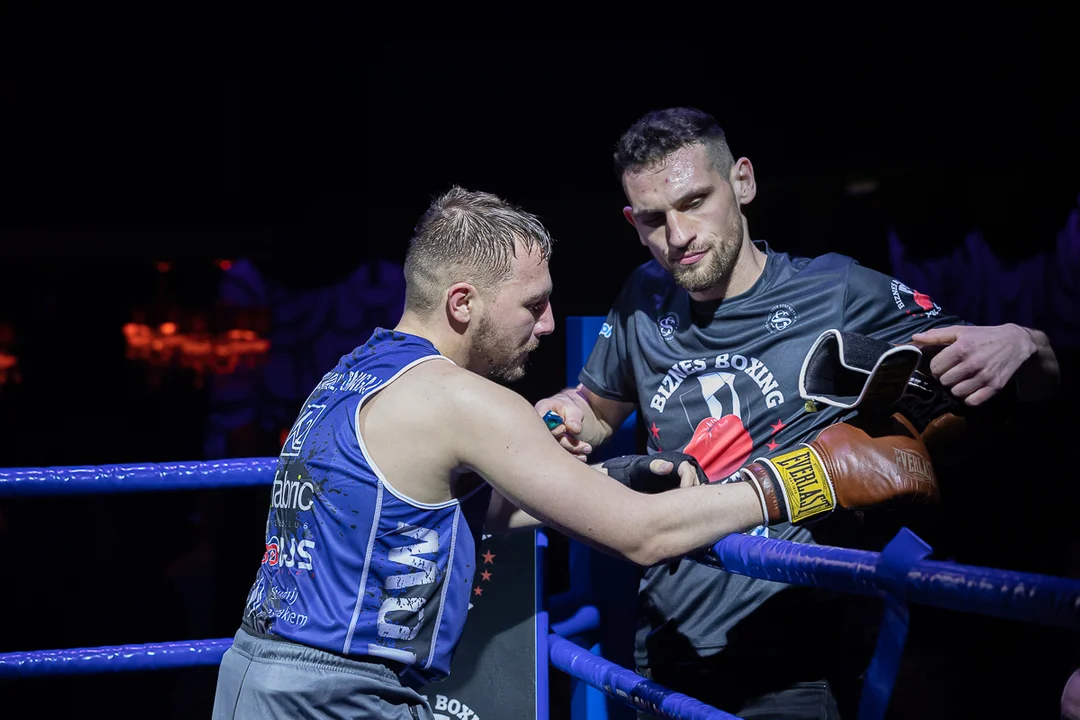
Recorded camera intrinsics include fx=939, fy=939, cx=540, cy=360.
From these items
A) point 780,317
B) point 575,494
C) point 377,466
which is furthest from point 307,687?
point 780,317

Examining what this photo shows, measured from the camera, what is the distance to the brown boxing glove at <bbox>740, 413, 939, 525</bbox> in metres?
1.29

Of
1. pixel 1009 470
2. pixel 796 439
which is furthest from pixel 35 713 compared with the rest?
pixel 1009 470

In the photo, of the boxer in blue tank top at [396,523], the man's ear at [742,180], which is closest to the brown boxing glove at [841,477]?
the boxer in blue tank top at [396,523]

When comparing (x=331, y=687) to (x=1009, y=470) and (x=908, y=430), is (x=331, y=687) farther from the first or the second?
(x=1009, y=470)

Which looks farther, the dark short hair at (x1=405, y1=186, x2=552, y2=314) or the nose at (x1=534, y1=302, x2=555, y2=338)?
the nose at (x1=534, y1=302, x2=555, y2=338)

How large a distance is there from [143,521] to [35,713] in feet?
5.50

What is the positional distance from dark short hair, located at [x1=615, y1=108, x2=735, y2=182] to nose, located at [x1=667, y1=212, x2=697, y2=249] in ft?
0.42

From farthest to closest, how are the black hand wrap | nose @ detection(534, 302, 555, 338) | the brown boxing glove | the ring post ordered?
nose @ detection(534, 302, 555, 338) < the black hand wrap < the brown boxing glove < the ring post

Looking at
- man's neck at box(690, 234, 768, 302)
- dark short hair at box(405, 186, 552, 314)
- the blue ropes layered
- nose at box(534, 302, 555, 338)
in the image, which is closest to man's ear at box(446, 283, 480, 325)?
→ dark short hair at box(405, 186, 552, 314)

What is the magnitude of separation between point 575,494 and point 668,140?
3.06ft

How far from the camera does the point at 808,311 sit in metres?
1.85

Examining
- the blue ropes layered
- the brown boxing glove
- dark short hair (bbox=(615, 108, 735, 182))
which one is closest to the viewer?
the blue ropes layered

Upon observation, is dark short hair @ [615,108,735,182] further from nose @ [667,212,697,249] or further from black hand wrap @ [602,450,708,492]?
black hand wrap @ [602,450,708,492]

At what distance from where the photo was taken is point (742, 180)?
2070 mm
